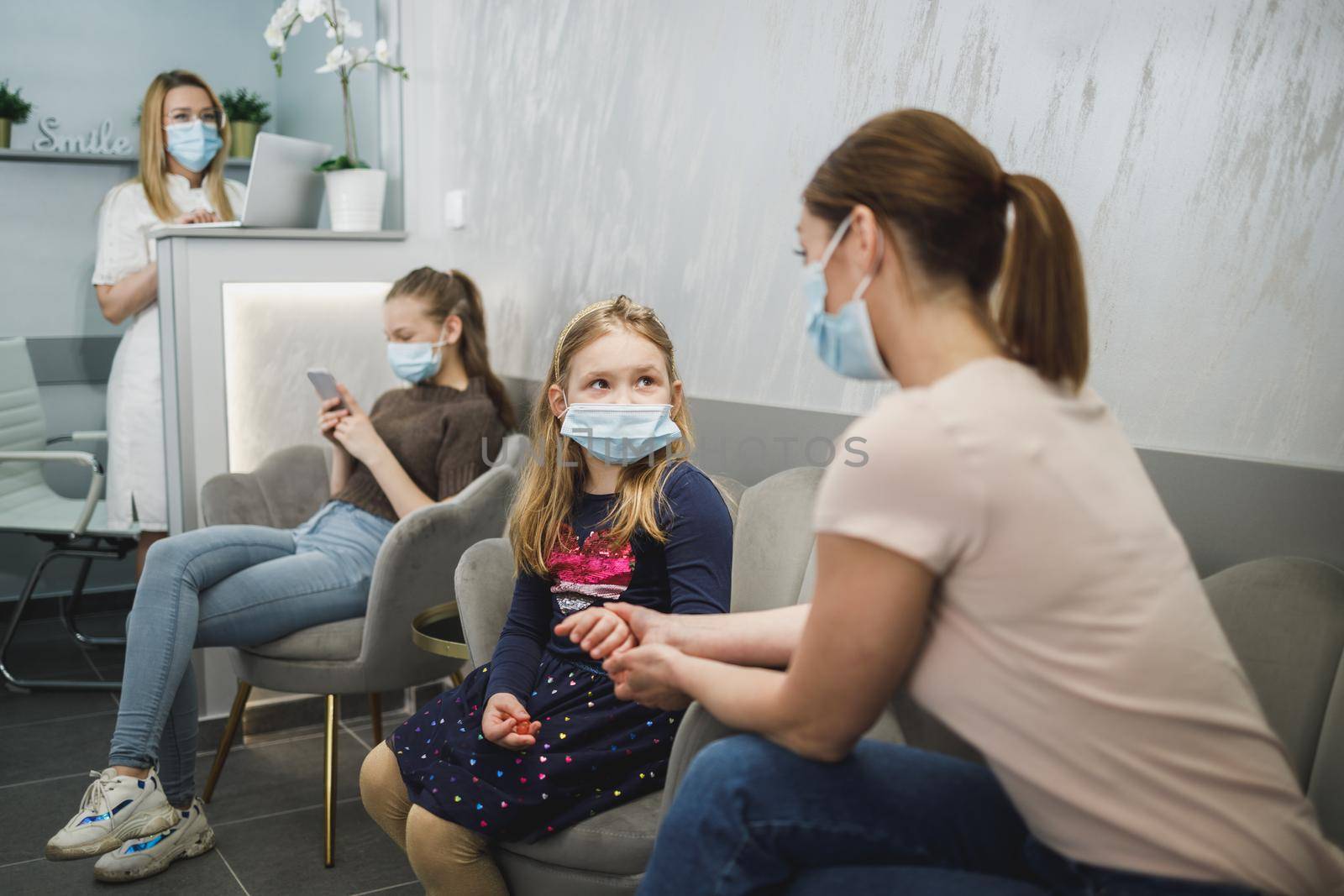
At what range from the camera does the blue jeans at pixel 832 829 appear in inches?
40.3

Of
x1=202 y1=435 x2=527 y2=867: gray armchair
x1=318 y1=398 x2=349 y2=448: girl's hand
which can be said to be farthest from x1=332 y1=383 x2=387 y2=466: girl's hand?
x1=202 y1=435 x2=527 y2=867: gray armchair

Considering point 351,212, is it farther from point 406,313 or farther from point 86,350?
point 86,350

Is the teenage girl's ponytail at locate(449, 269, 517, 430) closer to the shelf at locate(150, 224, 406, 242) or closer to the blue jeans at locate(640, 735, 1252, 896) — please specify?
the shelf at locate(150, 224, 406, 242)

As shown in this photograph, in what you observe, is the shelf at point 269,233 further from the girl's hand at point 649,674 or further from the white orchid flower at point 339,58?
the girl's hand at point 649,674

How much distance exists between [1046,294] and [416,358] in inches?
77.4

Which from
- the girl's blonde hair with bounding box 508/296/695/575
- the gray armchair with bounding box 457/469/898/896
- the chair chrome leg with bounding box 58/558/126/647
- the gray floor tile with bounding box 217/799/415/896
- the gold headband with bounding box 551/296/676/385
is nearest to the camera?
the gray armchair with bounding box 457/469/898/896

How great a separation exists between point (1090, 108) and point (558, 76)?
153 cm

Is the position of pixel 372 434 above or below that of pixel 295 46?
below

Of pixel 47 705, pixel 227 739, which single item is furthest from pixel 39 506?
pixel 227 739

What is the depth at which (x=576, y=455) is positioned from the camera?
1.77 meters

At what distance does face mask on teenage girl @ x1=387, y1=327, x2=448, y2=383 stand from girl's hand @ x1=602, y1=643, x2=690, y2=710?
160cm

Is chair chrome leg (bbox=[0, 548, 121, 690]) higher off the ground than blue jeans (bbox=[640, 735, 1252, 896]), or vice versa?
blue jeans (bbox=[640, 735, 1252, 896])

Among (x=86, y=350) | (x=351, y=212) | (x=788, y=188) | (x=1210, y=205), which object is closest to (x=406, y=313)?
(x=351, y=212)

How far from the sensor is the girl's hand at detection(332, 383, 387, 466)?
101 inches
